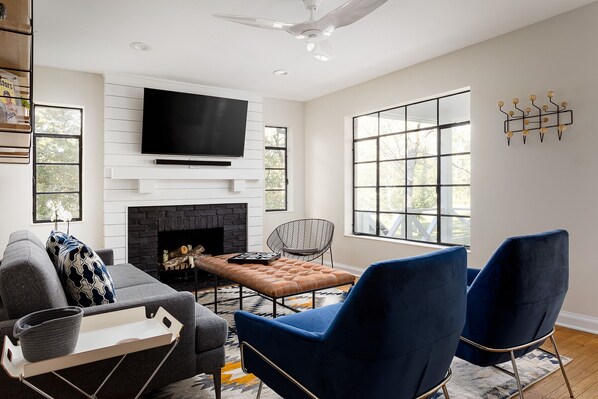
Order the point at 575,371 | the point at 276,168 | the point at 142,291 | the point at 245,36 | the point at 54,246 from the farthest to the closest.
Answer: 1. the point at 276,168
2. the point at 245,36
3. the point at 142,291
4. the point at 575,371
5. the point at 54,246

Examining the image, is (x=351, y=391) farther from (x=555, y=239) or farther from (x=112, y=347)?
(x=555, y=239)

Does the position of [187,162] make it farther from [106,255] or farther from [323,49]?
[323,49]

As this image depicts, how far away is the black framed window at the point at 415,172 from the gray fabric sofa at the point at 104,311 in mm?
3006

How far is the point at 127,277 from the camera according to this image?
320cm

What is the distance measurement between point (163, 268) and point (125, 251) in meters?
0.58

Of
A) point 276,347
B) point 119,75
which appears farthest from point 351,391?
point 119,75

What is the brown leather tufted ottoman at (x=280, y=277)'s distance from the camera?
2.77m

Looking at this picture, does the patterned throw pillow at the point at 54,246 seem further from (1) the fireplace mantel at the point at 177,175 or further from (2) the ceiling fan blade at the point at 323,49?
(1) the fireplace mantel at the point at 177,175

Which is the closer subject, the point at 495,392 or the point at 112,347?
the point at 112,347

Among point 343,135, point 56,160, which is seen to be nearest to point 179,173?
point 56,160

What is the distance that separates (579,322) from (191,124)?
4444 millimetres

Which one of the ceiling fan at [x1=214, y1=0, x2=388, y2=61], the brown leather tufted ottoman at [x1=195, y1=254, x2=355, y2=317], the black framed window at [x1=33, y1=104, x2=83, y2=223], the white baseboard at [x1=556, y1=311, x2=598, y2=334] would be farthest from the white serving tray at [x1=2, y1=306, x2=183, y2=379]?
the black framed window at [x1=33, y1=104, x2=83, y2=223]

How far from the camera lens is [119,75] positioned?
15.3 ft

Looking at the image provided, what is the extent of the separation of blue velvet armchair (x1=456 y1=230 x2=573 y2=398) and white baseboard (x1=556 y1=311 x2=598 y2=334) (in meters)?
1.60
